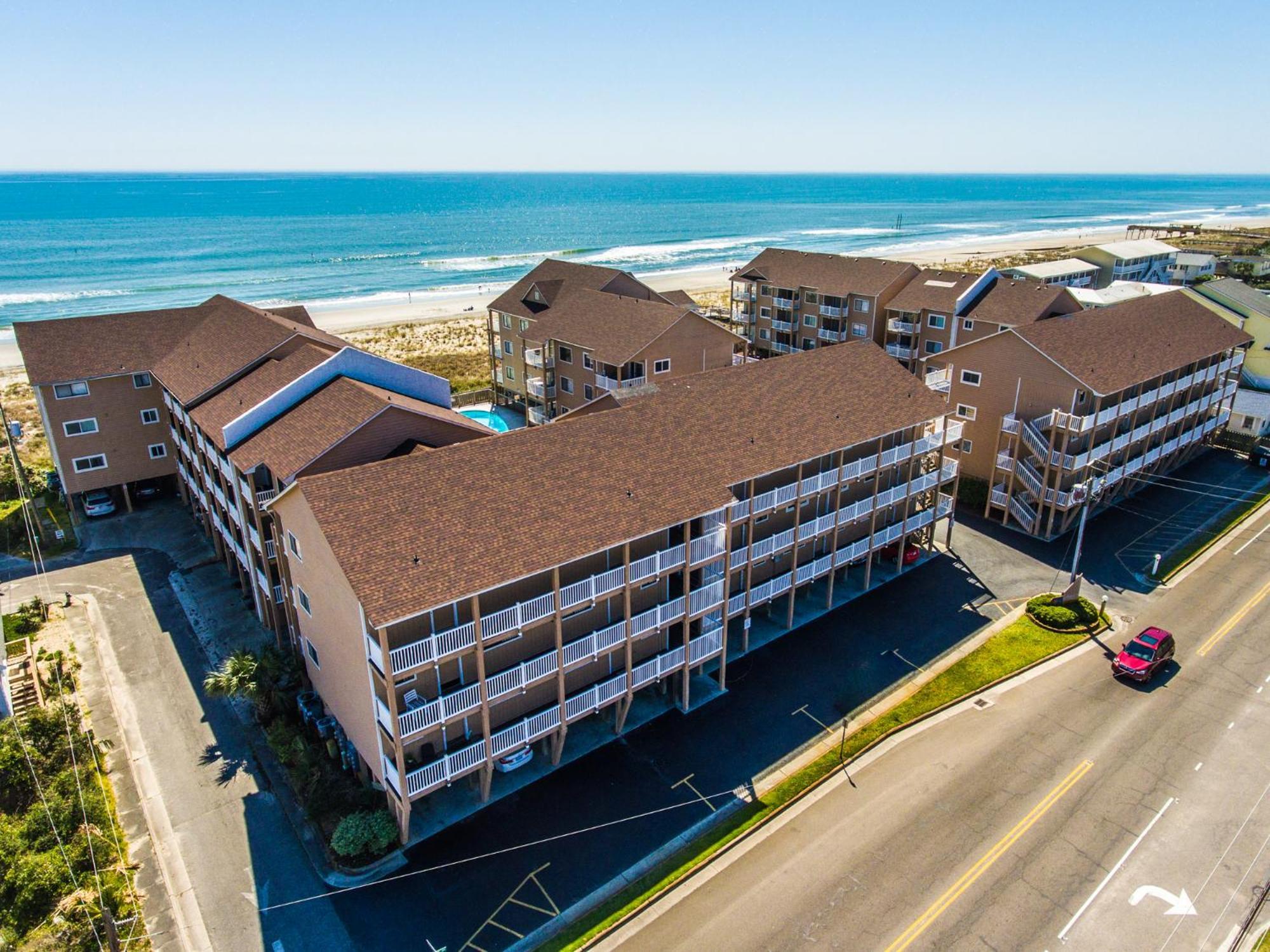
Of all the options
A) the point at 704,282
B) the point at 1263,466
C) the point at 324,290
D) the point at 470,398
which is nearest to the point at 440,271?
the point at 324,290

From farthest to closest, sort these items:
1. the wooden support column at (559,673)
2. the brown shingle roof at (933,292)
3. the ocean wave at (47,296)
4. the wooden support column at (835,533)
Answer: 1. the ocean wave at (47,296)
2. the brown shingle roof at (933,292)
3. the wooden support column at (835,533)
4. the wooden support column at (559,673)

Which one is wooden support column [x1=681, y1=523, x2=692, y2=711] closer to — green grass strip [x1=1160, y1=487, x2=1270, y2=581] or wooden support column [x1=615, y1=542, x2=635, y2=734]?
wooden support column [x1=615, y1=542, x2=635, y2=734]

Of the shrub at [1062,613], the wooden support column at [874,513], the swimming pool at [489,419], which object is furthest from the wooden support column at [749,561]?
the swimming pool at [489,419]

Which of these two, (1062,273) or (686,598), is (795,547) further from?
(1062,273)

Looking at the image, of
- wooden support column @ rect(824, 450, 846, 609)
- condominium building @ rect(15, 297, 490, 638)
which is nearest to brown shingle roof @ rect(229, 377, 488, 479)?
condominium building @ rect(15, 297, 490, 638)

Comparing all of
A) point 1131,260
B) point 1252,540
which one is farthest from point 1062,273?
point 1252,540

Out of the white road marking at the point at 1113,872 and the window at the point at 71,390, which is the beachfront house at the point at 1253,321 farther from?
the window at the point at 71,390

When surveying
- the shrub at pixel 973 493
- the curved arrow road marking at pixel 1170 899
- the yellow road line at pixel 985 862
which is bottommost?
the curved arrow road marking at pixel 1170 899
